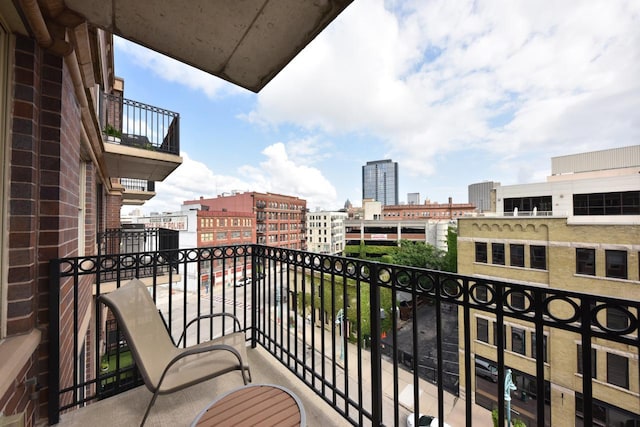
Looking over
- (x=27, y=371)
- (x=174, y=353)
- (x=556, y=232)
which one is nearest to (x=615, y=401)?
(x=556, y=232)

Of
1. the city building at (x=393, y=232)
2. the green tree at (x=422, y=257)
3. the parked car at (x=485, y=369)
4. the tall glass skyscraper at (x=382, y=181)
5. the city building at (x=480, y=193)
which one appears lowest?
the parked car at (x=485, y=369)

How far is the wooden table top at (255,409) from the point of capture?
1.21 m

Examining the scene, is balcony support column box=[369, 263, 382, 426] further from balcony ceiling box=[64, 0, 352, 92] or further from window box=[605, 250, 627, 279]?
window box=[605, 250, 627, 279]

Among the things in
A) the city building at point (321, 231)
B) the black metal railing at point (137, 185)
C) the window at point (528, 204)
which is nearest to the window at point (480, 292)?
the black metal railing at point (137, 185)

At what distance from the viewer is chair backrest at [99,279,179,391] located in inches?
57.8

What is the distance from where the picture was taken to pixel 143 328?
5.63 ft

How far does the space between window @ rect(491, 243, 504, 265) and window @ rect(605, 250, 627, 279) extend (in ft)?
11.2

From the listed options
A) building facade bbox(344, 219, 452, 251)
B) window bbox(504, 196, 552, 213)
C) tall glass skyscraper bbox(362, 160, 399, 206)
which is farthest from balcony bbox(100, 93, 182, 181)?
tall glass skyscraper bbox(362, 160, 399, 206)

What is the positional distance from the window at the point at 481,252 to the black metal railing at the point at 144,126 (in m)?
14.2

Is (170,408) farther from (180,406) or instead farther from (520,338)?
(520,338)

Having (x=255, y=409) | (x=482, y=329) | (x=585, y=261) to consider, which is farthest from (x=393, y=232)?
(x=255, y=409)

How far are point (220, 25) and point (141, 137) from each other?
4769 millimetres

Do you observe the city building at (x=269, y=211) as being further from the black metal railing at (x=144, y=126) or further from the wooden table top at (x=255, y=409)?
the wooden table top at (x=255, y=409)

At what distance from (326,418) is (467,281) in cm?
148
